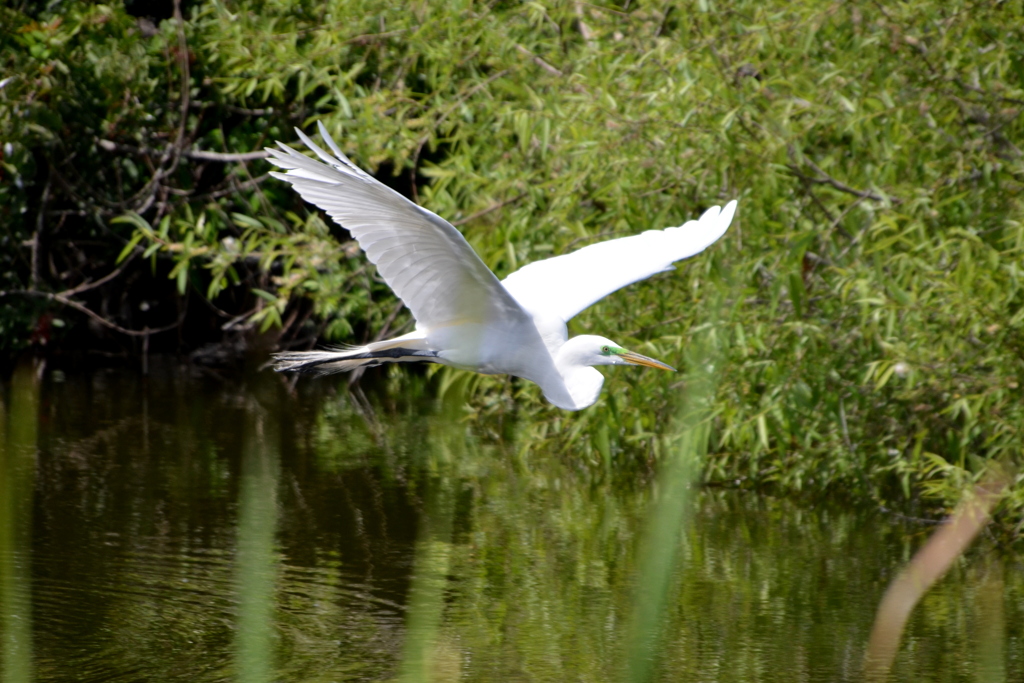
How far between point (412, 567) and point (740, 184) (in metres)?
1.95

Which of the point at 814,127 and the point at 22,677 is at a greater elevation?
the point at 814,127

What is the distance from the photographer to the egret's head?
381 cm

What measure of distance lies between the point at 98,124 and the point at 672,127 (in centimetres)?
433

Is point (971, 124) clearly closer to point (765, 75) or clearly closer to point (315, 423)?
point (765, 75)

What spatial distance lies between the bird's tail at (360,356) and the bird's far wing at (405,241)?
87 mm

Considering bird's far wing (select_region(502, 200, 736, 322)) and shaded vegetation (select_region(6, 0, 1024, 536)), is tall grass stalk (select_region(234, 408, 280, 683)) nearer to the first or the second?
shaded vegetation (select_region(6, 0, 1024, 536))

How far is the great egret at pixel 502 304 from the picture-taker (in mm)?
3391

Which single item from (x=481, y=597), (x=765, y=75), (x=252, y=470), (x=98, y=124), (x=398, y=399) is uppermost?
(x=98, y=124)

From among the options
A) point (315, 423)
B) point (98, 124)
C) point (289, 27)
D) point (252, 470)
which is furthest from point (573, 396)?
point (98, 124)

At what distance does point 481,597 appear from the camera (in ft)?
14.5

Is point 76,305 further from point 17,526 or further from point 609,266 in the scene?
point 609,266

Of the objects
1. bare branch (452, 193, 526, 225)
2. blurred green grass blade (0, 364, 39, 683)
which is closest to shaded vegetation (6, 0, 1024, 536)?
bare branch (452, 193, 526, 225)

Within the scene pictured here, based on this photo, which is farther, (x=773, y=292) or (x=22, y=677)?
(x=773, y=292)

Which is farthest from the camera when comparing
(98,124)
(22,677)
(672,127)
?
(98,124)
